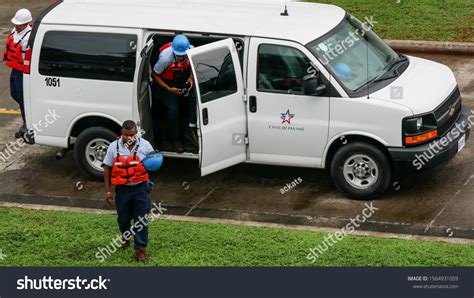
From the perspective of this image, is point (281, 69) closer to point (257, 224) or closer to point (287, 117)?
point (287, 117)

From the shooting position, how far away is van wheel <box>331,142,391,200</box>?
12492 millimetres

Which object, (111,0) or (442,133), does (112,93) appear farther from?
(442,133)

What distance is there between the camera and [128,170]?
35.2ft

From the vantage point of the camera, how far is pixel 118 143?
10.9m

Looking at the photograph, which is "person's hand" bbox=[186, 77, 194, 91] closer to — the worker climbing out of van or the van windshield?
the worker climbing out of van

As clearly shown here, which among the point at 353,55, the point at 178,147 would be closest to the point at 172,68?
the point at 178,147

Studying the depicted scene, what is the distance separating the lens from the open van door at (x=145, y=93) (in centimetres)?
1313

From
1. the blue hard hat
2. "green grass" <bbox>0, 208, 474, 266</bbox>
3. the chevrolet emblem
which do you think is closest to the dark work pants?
"green grass" <bbox>0, 208, 474, 266</bbox>

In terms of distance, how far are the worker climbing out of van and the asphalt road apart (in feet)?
2.01

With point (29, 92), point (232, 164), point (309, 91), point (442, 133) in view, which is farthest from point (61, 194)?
point (442, 133)

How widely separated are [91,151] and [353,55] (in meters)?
3.44

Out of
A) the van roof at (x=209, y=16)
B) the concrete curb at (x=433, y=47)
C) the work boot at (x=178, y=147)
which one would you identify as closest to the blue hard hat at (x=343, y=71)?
the van roof at (x=209, y=16)
